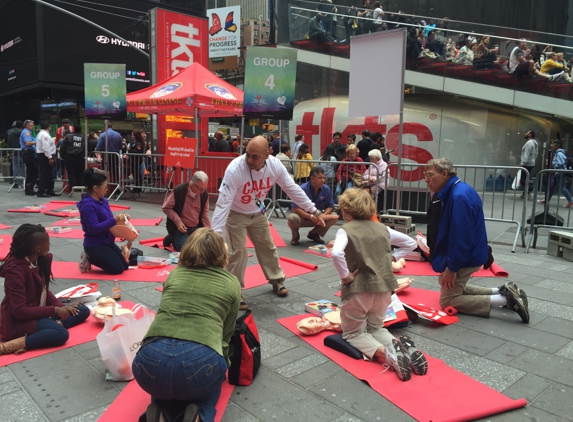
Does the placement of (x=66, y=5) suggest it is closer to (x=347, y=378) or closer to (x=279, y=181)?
(x=279, y=181)

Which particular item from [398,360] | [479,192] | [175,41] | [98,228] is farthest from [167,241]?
[175,41]

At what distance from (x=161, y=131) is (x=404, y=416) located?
1292 cm

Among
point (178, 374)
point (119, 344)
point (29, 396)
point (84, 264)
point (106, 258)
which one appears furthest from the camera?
point (84, 264)

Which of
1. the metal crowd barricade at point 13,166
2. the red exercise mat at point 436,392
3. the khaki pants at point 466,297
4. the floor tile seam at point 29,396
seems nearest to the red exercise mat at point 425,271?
the khaki pants at point 466,297

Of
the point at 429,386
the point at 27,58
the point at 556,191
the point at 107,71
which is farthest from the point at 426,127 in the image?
the point at 27,58

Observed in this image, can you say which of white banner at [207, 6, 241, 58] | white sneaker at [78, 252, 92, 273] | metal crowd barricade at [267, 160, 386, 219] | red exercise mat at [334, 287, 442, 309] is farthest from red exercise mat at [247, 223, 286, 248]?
white banner at [207, 6, 241, 58]

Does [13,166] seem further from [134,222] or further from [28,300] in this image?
[28,300]

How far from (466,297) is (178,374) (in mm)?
3192

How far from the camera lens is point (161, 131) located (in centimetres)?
1441

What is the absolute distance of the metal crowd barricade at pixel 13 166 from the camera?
15836 mm

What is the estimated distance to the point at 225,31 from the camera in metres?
44.3

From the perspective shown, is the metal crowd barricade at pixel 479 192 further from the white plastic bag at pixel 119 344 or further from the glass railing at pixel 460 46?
the glass railing at pixel 460 46

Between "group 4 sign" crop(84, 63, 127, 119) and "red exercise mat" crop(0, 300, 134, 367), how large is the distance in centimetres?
953

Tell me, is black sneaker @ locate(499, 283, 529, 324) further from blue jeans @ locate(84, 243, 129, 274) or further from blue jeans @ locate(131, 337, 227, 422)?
blue jeans @ locate(84, 243, 129, 274)
